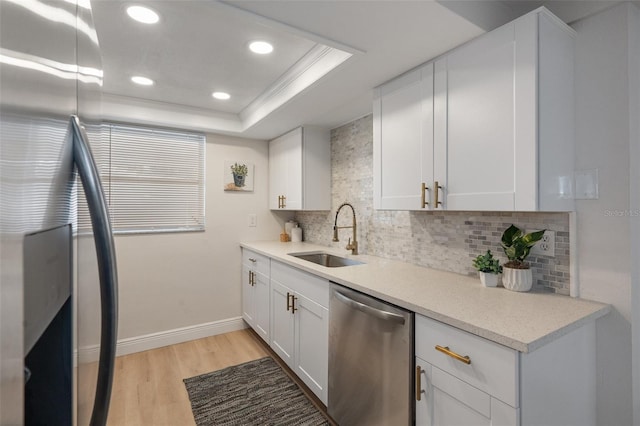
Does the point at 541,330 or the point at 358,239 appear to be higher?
the point at 358,239

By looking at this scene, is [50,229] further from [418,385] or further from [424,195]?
[424,195]

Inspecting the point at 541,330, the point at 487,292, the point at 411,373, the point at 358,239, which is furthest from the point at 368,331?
the point at 358,239

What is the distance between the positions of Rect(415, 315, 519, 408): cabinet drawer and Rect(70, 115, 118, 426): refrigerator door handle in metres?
1.12

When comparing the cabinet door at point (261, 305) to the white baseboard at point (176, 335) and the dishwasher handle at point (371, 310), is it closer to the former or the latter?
the white baseboard at point (176, 335)

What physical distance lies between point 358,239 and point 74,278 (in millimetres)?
2447

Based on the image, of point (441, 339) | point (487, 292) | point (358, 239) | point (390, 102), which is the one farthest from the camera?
point (358, 239)

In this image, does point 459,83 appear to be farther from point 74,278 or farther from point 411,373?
point 74,278

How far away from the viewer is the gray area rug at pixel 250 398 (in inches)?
79.0

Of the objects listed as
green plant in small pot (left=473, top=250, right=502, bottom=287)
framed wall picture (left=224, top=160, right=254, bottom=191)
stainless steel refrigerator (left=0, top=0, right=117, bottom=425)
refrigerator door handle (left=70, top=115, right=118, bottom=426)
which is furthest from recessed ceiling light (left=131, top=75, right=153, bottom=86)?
green plant in small pot (left=473, top=250, right=502, bottom=287)

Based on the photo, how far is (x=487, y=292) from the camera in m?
1.54

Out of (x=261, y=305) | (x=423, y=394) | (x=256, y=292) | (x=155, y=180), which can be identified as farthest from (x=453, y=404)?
(x=155, y=180)

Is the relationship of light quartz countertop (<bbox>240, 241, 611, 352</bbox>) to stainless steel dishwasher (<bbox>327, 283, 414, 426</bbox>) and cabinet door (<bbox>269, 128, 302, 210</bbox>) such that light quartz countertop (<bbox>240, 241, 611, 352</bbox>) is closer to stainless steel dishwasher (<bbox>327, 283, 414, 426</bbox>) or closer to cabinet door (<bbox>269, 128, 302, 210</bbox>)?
stainless steel dishwasher (<bbox>327, 283, 414, 426</bbox>)

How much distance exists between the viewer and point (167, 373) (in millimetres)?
2582

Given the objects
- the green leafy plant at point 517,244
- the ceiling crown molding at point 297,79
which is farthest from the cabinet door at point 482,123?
the ceiling crown molding at point 297,79
